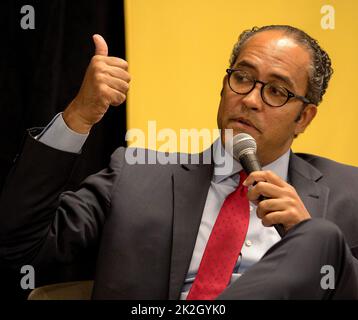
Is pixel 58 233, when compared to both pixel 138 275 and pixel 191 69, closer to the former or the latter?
pixel 138 275

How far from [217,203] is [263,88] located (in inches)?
13.3

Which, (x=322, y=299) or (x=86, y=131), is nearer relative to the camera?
(x=322, y=299)

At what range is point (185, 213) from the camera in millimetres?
1641

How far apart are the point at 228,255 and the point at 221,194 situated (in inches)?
7.9

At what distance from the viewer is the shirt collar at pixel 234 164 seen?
1.72 meters

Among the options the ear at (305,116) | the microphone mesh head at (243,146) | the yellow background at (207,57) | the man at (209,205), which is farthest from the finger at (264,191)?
the yellow background at (207,57)

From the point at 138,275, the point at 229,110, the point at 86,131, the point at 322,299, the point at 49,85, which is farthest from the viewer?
the point at 49,85

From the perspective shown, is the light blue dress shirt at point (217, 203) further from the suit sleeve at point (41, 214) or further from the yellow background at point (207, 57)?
the yellow background at point (207, 57)

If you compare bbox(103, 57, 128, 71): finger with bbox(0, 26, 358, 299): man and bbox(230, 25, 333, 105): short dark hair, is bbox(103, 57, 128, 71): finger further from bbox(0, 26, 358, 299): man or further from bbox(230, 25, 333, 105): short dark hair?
bbox(230, 25, 333, 105): short dark hair

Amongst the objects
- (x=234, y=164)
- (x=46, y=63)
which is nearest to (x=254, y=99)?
(x=234, y=164)

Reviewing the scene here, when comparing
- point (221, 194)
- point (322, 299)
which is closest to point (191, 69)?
point (221, 194)

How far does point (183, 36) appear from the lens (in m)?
2.29

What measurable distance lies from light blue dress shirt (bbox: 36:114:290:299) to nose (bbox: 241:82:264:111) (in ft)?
0.49

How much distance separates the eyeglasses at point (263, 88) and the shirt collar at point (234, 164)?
6.2 inches
